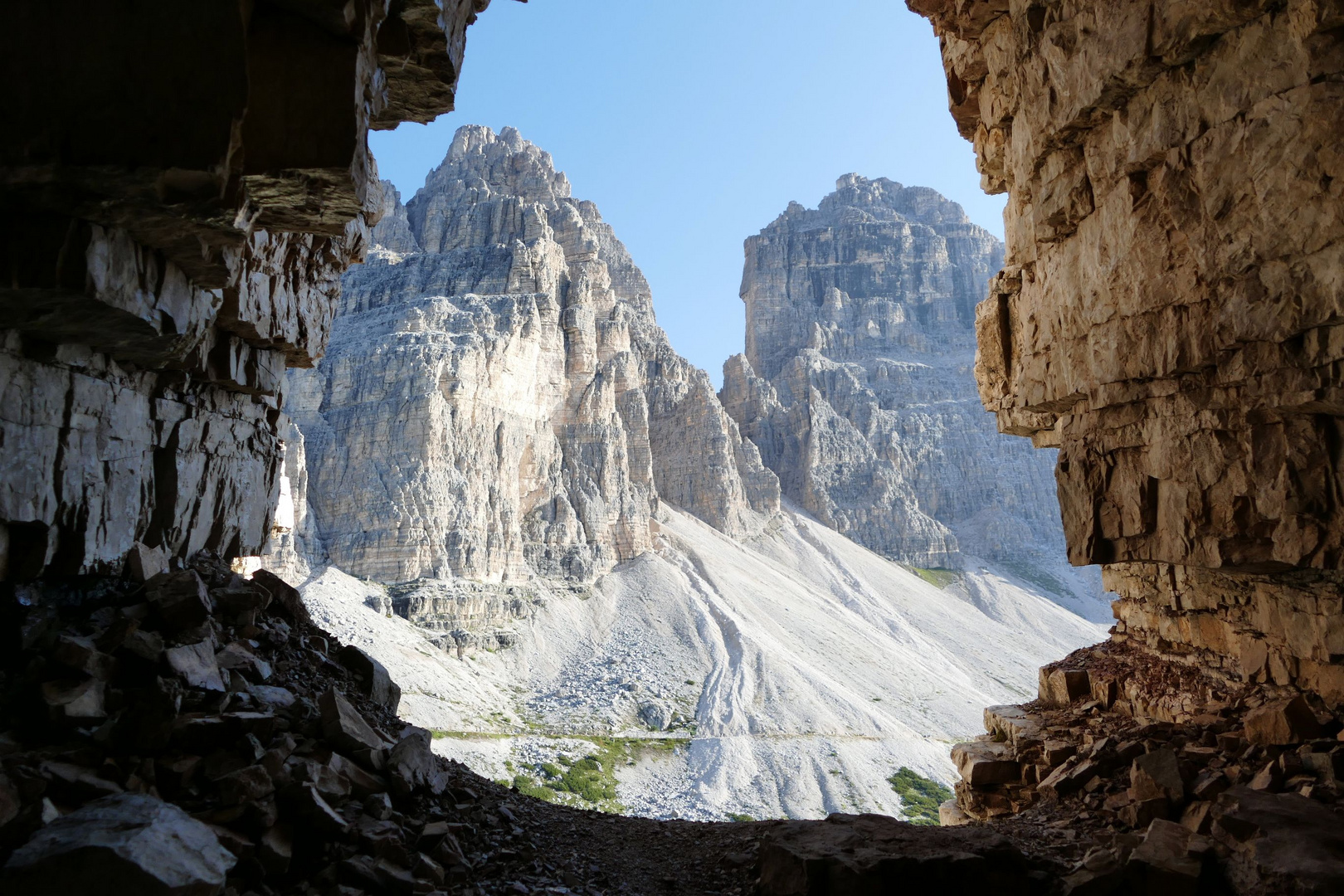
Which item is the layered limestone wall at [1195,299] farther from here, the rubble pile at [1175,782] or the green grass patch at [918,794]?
the green grass patch at [918,794]

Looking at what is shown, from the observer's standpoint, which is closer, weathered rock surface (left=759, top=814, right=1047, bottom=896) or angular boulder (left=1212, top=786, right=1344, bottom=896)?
angular boulder (left=1212, top=786, right=1344, bottom=896)

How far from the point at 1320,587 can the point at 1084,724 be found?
4.57 metres

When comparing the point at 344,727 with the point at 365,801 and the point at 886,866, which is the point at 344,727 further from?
the point at 886,866

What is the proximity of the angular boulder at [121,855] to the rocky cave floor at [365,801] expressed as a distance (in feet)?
0.04

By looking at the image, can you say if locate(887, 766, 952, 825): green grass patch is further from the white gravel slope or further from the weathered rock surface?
the weathered rock surface

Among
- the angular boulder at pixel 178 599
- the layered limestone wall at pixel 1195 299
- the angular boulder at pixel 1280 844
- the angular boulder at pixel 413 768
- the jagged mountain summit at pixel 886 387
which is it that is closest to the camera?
the angular boulder at pixel 1280 844

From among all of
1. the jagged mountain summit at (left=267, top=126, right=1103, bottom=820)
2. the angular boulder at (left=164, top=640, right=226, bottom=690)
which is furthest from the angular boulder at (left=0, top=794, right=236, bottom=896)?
the jagged mountain summit at (left=267, top=126, right=1103, bottom=820)

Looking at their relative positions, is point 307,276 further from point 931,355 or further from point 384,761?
point 931,355

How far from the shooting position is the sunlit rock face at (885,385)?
443ft

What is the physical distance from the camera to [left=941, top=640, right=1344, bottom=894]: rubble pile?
6340mm

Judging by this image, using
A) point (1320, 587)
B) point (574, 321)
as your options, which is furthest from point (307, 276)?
point (574, 321)

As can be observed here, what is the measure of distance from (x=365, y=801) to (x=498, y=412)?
77452 mm

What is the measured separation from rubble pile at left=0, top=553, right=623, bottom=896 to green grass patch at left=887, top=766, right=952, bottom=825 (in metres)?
43.6

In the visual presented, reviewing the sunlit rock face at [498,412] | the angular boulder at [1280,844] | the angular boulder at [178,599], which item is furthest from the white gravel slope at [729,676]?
the angular boulder at [1280,844]
